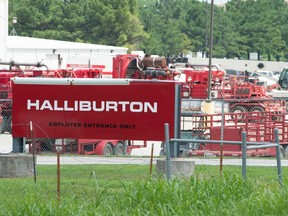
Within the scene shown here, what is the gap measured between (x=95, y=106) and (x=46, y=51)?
53840mm

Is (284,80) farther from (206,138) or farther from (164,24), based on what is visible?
(164,24)

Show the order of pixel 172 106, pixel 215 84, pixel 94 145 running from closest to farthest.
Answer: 1. pixel 172 106
2. pixel 94 145
3. pixel 215 84

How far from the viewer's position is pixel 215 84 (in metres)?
47.6

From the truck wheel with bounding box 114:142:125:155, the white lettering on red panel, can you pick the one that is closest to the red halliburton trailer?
the white lettering on red panel

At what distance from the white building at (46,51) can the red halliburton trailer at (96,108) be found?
33.6 m

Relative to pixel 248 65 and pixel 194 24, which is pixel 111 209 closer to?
pixel 248 65

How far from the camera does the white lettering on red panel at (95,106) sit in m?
20.3

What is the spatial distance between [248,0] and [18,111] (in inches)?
3682

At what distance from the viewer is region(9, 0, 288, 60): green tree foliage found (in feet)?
315

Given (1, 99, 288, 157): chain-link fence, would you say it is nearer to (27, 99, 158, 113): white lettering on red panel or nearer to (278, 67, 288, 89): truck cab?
(27, 99, 158, 113): white lettering on red panel

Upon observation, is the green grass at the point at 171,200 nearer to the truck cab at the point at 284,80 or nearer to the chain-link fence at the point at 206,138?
the chain-link fence at the point at 206,138

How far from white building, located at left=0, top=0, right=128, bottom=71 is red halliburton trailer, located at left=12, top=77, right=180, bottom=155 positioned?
110 ft

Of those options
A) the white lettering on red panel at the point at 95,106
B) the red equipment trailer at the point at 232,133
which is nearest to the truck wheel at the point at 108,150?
the red equipment trailer at the point at 232,133

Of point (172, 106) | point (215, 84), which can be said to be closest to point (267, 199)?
point (172, 106)
